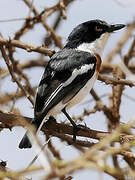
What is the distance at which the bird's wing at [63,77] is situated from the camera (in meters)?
3.73

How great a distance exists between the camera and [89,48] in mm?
4441

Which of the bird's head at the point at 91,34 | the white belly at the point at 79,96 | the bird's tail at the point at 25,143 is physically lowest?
the bird's tail at the point at 25,143

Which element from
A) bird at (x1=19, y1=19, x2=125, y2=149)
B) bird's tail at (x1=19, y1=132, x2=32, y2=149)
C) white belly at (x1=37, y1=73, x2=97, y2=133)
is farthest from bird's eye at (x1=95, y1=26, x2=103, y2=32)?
bird's tail at (x1=19, y1=132, x2=32, y2=149)

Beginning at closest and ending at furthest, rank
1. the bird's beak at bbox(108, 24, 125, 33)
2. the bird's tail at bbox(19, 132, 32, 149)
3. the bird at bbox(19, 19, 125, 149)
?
the bird's tail at bbox(19, 132, 32, 149), the bird at bbox(19, 19, 125, 149), the bird's beak at bbox(108, 24, 125, 33)

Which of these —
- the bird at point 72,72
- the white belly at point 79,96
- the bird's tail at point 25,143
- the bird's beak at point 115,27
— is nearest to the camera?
the bird's tail at point 25,143

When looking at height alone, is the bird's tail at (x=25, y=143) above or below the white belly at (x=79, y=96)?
below

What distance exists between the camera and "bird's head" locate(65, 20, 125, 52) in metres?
4.45

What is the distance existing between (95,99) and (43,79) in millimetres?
763

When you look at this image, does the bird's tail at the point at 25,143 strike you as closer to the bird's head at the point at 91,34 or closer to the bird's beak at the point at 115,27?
the bird's head at the point at 91,34

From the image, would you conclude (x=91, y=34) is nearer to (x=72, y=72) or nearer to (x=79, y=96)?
(x=72, y=72)

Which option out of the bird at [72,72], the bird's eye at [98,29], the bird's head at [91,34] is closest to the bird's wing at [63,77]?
the bird at [72,72]

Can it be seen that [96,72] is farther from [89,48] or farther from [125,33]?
[125,33]

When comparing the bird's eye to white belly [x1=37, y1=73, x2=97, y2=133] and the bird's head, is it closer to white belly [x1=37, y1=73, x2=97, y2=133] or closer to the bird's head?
the bird's head

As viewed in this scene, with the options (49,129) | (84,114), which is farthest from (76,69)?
(49,129)
